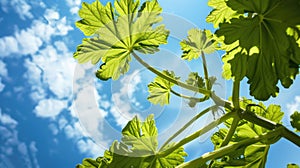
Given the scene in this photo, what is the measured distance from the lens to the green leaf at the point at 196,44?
7.72ft


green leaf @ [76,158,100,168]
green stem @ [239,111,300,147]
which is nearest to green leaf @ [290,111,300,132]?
green stem @ [239,111,300,147]

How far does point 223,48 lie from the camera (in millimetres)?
1679

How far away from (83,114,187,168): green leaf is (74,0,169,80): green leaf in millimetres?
257

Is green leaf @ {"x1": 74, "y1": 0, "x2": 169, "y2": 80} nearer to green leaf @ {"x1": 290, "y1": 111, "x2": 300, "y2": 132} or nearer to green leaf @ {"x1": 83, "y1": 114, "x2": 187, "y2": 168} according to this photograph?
green leaf @ {"x1": 83, "y1": 114, "x2": 187, "y2": 168}

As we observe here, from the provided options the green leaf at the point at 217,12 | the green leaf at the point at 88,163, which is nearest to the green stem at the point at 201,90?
the green leaf at the point at 217,12

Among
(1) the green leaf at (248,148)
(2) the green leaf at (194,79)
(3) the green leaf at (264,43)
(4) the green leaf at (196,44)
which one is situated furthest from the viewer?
(4) the green leaf at (196,44)

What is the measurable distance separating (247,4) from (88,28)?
780mm

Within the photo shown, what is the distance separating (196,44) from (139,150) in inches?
29.7

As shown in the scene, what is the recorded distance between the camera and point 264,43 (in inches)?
63.4

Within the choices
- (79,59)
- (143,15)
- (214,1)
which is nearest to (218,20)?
(214,1)

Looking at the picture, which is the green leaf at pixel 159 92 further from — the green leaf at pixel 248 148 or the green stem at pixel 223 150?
the green stem at pixel 223 150

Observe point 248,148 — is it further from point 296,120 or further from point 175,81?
point 175,81

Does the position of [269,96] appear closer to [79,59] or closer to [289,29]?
[289,29]

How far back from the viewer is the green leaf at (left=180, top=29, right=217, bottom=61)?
2.35 metres
